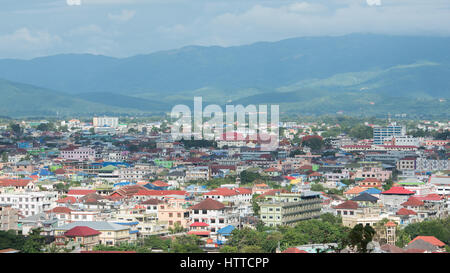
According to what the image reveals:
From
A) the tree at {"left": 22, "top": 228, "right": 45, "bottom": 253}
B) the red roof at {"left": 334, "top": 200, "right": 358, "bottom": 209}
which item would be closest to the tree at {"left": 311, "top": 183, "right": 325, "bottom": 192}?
the red roof at {"left": 334, "top": 200, "right": 358, "bottom": 209}

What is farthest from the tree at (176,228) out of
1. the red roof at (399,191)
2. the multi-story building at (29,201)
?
the red roof at (399,191)

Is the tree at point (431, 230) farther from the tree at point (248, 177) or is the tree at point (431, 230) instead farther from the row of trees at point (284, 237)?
the tree at point (248, 177)

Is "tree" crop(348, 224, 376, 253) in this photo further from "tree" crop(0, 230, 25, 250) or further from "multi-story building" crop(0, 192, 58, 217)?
"multi-story building" crop(0, 192, 58, 217)

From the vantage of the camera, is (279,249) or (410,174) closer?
(279,249)

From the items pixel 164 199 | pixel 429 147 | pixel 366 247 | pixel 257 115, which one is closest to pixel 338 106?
pixel 257 115
